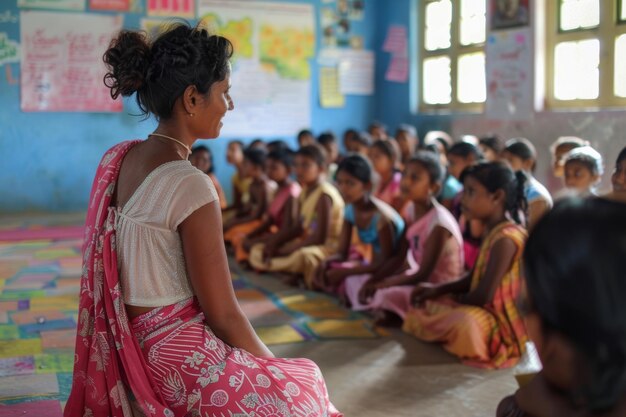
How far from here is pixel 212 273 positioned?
6.11 feet

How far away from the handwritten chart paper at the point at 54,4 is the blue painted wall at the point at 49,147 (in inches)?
4.5

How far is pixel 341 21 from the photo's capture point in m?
8.91

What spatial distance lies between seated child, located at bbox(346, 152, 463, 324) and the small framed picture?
2.99m

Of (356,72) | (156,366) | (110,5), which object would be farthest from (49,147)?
(156,366)

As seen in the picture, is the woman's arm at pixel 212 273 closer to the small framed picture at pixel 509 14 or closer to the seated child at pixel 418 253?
the seated child at pixel 418 253

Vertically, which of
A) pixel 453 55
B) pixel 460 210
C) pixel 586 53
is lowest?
pixel 460 210

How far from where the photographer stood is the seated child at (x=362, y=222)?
4.15m

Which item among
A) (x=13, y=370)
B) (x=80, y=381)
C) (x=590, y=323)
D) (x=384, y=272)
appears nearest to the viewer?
(x=590, y=323)

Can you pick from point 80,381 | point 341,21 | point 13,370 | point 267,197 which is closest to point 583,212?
point 80,381

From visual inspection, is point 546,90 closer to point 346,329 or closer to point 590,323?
point 346,329

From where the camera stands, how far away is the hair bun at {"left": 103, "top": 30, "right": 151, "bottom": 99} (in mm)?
1903

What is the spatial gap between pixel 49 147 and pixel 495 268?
5863 millimetres

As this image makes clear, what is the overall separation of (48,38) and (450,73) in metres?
4.07

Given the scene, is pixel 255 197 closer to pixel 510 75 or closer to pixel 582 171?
pixel 510 75
